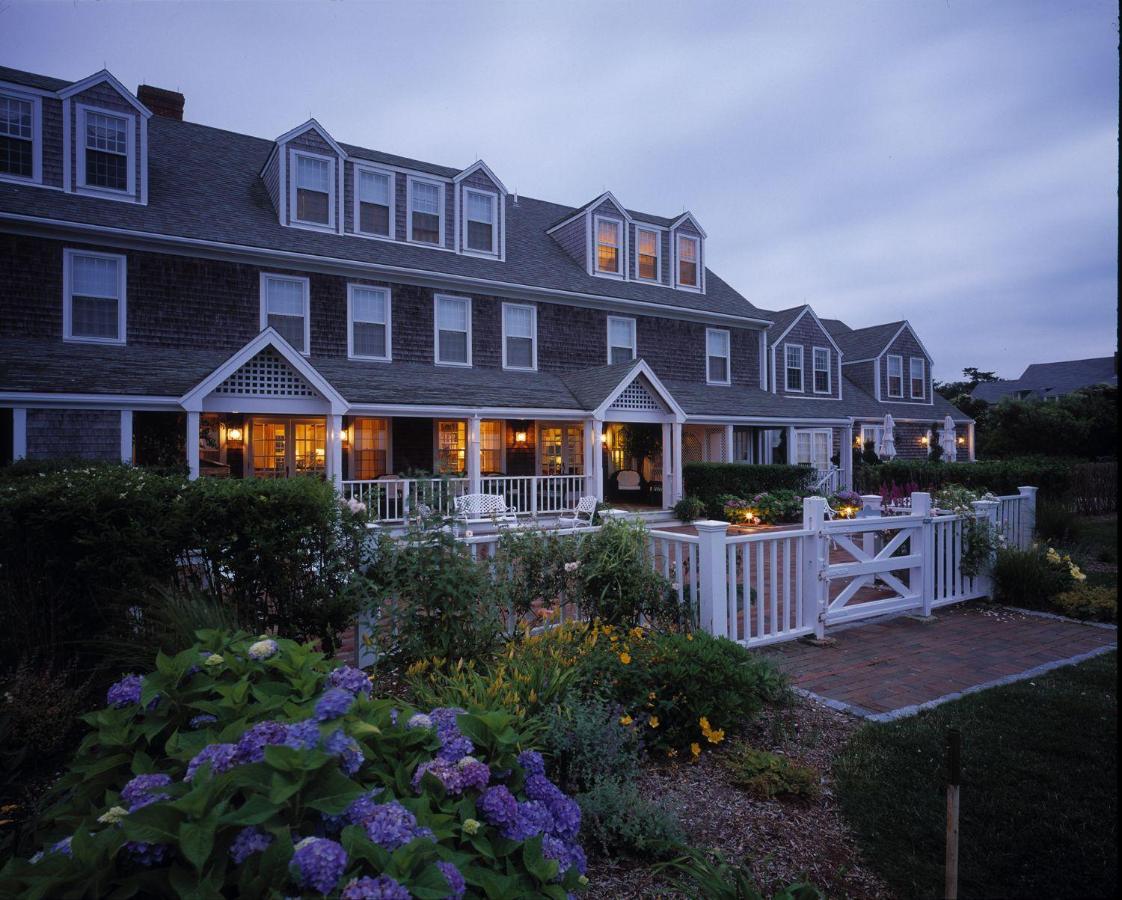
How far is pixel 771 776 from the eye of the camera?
3230 mm

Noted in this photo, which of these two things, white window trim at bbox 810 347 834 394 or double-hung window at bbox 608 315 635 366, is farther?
white window trim at bbox 810 347 834 394

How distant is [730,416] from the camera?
18.2 meters

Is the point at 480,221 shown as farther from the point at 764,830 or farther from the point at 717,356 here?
the point at 764,830

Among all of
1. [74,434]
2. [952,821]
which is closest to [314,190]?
[74,434]

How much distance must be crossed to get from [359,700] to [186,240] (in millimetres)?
13335

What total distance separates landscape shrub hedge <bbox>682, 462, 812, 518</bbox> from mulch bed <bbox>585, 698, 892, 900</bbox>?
41.3 feet

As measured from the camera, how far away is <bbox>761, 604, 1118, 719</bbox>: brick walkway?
4609 mm

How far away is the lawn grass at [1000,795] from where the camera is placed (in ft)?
8.43

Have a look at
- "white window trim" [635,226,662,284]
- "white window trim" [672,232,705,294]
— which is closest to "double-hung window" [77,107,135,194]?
"white window trim" [635,226,662,284]

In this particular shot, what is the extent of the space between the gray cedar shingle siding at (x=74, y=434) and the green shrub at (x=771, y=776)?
38.5 feet

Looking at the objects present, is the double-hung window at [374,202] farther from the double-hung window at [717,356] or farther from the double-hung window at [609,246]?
the double-hung window at [717,356]

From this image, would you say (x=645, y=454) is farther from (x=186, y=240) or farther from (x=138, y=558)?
Result: (x=138, y=558)

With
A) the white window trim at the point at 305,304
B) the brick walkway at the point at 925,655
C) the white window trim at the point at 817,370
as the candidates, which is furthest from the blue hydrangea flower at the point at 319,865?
the white window trim at the point at 817,370

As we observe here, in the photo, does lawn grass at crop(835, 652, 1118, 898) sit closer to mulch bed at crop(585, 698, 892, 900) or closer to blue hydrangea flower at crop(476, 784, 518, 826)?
mulch bed at crop(585, 698, 892, 900)
